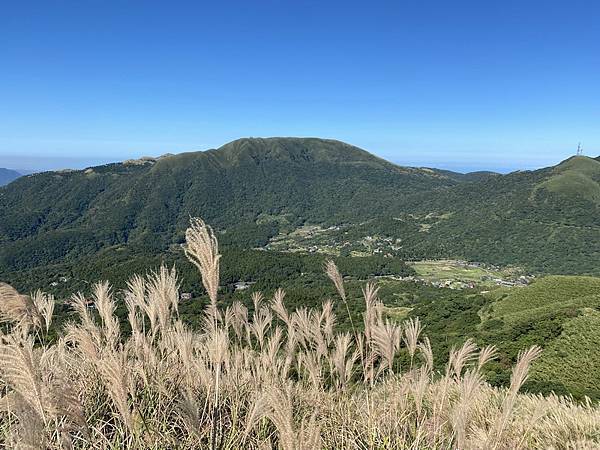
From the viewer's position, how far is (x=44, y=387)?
2.20 meters

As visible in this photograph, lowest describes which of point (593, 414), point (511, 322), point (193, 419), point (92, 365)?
point (511, 322)

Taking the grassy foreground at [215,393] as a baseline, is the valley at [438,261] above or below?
below

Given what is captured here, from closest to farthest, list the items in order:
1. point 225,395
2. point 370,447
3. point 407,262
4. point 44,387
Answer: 1. point 44,387
2. point 370,447
3. point 225,395
4. point 407,262

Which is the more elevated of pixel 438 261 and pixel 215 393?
pixel 215 393

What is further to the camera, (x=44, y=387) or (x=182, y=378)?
(x=182, y=378)

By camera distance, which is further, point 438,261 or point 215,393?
point 438,261

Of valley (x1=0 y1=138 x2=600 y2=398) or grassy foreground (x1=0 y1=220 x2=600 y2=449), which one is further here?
valley (x1=0 y1=138 x2=600 y2=398)

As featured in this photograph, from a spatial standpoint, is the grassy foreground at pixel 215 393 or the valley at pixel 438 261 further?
the valley at pixel 438 261

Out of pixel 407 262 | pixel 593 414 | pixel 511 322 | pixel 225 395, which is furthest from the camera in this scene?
pixel 407 262

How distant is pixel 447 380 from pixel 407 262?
128102mm

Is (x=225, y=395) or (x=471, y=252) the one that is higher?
(x=225, y=395)

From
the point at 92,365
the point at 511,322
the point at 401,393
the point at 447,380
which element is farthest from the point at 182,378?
the point at 511,322

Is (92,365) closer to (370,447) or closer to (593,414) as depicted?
(370,447)

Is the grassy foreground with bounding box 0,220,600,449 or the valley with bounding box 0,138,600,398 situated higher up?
the grassy foreground with bounding box 0,220,600,449
